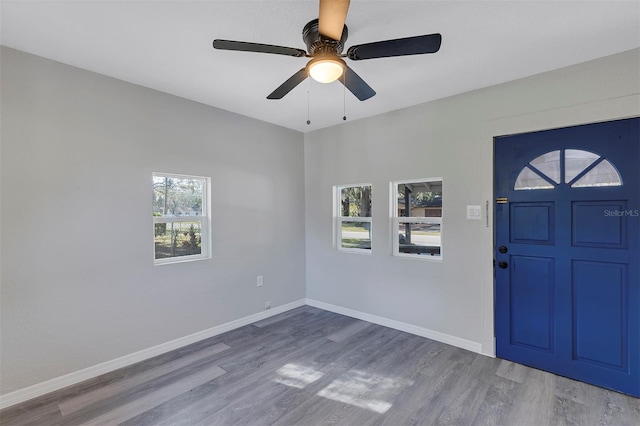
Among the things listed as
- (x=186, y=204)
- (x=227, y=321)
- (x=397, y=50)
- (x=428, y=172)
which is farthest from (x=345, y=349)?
(x=397, y=50)

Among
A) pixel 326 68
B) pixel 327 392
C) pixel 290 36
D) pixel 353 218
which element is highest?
pixel 290 36

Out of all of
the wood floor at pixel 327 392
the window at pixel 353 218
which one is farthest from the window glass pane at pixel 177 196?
the window at pixel 353 218

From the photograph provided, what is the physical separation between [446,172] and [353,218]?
137cm

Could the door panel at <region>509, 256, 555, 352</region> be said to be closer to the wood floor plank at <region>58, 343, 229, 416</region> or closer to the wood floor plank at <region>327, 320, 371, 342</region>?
the wood floor plank at <region>327, 320, 371, 342</region>

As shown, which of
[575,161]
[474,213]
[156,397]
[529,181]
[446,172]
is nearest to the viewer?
[156,397]

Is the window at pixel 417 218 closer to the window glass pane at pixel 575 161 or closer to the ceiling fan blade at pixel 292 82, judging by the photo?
the window glass pane at pixel 575 161

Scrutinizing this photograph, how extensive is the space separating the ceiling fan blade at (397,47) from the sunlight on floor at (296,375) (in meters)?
2.42

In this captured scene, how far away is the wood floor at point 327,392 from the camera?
201 centimetres

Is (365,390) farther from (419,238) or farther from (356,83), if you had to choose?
(356,83)

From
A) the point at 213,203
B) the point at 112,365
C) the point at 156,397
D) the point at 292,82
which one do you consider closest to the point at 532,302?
the point at 292,82

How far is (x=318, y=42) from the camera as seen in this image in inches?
65.6

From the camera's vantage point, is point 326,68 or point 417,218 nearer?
point 326,68

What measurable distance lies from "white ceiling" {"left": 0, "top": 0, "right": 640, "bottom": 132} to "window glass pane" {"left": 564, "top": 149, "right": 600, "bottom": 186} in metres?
0.73

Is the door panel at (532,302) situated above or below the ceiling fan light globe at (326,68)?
below
